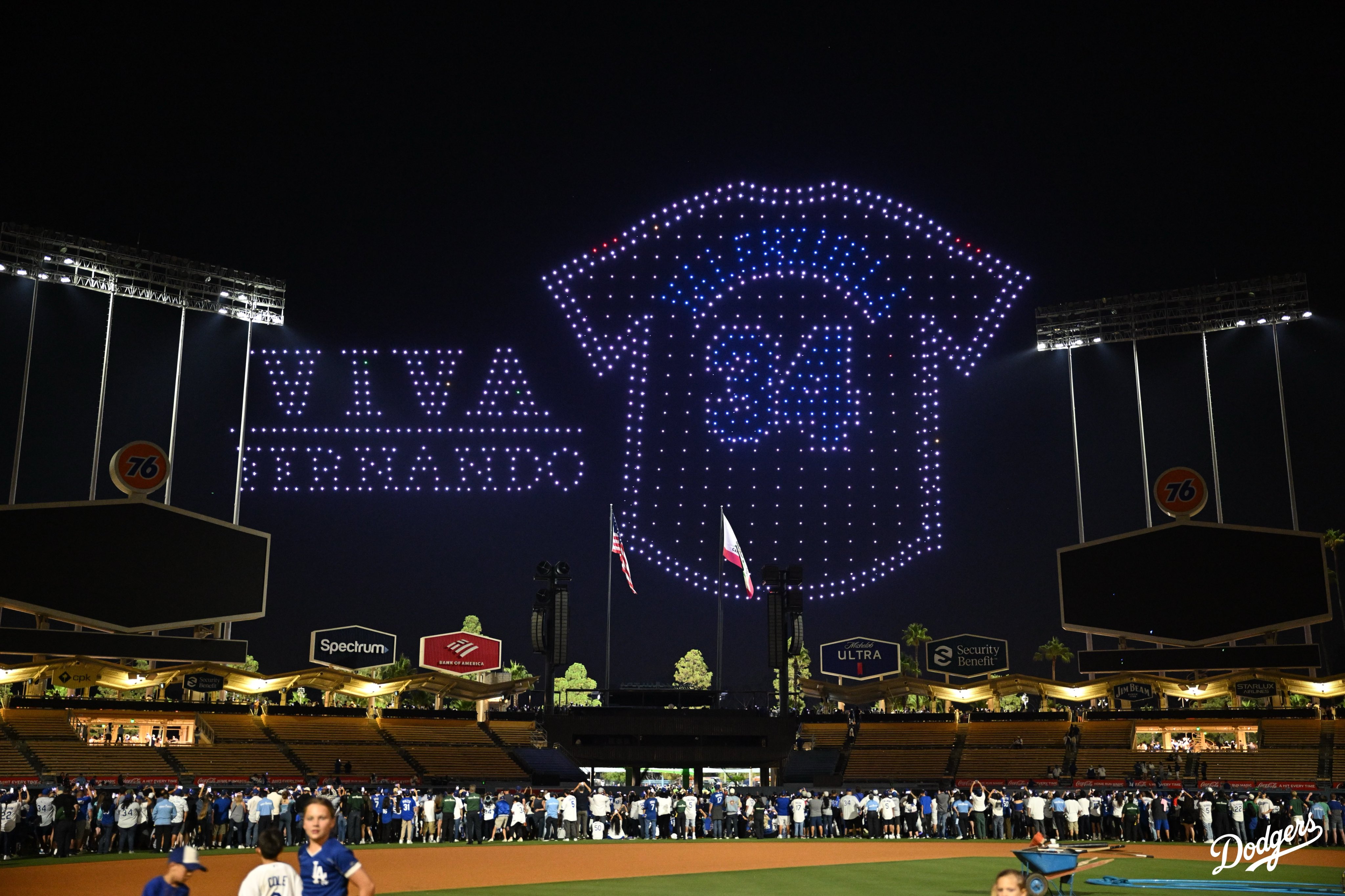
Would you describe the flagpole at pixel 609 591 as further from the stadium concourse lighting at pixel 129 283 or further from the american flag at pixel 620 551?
the stadium concourse lighting at pixel 129 283

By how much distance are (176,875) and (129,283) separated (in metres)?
42.9

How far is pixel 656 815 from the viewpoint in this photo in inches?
1233

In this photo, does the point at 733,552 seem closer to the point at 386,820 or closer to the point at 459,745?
the point at 459,745

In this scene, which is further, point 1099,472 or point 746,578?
point 1099,472

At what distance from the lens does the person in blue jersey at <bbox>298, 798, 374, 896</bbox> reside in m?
6.97

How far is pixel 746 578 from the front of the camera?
142 ft

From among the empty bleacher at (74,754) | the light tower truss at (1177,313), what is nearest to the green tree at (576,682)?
the empty bleacher at (74,754)

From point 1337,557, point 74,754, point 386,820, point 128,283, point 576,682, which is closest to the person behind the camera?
point 386,820

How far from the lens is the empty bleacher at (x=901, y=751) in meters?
45.1

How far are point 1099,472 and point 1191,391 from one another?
637cm

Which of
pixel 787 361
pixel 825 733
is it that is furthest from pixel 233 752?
pixel 787 361

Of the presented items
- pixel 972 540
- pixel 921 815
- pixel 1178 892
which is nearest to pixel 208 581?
pixel 921 815

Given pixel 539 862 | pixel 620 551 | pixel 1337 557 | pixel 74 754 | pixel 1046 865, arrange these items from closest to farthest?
pixel 1046 865 < pixel 539 862 < pixel 74 754 < pixel 620 551 < pixel 1337 557

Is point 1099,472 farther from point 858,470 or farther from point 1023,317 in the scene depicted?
point 858,470
